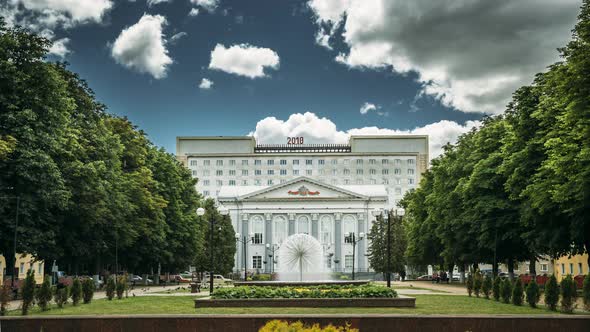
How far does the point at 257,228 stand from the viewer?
119000 millimetres

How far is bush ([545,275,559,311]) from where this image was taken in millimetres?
27281

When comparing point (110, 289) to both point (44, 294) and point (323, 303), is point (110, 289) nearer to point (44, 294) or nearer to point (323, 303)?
point (44, 294)

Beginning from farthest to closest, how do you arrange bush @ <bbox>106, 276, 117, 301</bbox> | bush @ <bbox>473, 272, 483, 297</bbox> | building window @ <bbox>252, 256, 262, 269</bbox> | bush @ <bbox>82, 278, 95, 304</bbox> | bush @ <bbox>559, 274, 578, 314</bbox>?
1. building window @ <bbox>252, 256, 262, 269</bbox>
2. bush @ <bbox>473, 272, 483, 297</bbox>
3. bush @ <bbox>106, 276, 117, 301</bbox>
4. bush @ <bbox>82, 278, 95, 304</bbox>
5. bush @ <bbox>559, 274, 578, 314</bbox>

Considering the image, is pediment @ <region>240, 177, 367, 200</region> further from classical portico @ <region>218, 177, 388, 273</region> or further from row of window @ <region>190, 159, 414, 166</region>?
row of window @ <region>190, 159, 414, 166</region>

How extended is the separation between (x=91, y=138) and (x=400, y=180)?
115 m

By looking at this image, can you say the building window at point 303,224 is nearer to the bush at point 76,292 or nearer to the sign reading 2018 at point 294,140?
the sign reading 2018 at point 294,140

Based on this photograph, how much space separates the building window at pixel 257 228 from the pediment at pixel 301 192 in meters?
3.85

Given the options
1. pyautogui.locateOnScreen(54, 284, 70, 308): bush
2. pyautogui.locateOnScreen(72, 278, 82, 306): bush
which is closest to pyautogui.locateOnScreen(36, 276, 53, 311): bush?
pyautogui.locateOnScreen(54, 284, 70, 308): bush

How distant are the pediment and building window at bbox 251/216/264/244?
3846 millimetres

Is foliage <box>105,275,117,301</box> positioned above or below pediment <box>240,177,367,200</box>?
below

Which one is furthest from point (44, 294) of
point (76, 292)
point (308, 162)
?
point (308, 162)

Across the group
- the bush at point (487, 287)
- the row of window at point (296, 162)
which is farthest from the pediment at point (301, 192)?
the bush at point (487, 287)

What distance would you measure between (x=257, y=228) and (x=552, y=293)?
3668 inches

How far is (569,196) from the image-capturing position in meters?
32.2
